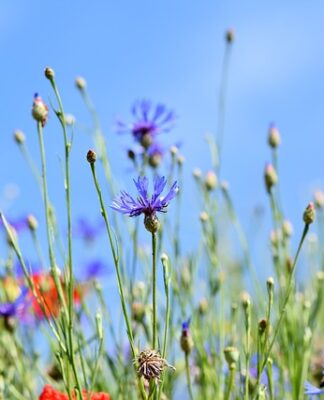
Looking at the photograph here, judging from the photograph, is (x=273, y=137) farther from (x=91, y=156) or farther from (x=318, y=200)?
(x=91, y=156)

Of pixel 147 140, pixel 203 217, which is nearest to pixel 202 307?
pixel 203 217

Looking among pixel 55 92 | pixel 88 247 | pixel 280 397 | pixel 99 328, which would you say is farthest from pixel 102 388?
pixel 88 247

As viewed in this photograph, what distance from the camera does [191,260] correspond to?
1.59m

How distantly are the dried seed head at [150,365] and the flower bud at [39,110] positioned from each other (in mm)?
325

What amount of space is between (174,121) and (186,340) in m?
0.40

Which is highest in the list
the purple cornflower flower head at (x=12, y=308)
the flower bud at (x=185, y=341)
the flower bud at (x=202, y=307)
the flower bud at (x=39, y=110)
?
the flower bud at (x=39, y=110)

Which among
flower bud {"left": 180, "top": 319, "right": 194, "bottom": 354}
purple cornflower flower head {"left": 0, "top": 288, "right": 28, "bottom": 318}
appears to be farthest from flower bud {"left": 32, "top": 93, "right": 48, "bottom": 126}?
purple cornflower flower head {"left": 0, "top": 288, "right": 28, "bottom": 318}

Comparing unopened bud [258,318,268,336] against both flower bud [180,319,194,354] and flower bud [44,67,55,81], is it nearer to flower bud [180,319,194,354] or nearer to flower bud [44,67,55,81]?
flower bud [180,319,194,354]

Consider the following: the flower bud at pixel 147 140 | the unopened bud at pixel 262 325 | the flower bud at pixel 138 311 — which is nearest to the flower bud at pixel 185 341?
the unopened bud at pixel 262 325

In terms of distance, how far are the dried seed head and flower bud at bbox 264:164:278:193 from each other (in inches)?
24.7

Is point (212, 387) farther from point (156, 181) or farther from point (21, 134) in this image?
point (156, 181)

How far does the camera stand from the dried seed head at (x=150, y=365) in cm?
88

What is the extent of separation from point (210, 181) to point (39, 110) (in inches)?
23.0

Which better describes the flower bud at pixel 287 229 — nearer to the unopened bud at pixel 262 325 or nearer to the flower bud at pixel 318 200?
the flower bud at pixel 318 200
